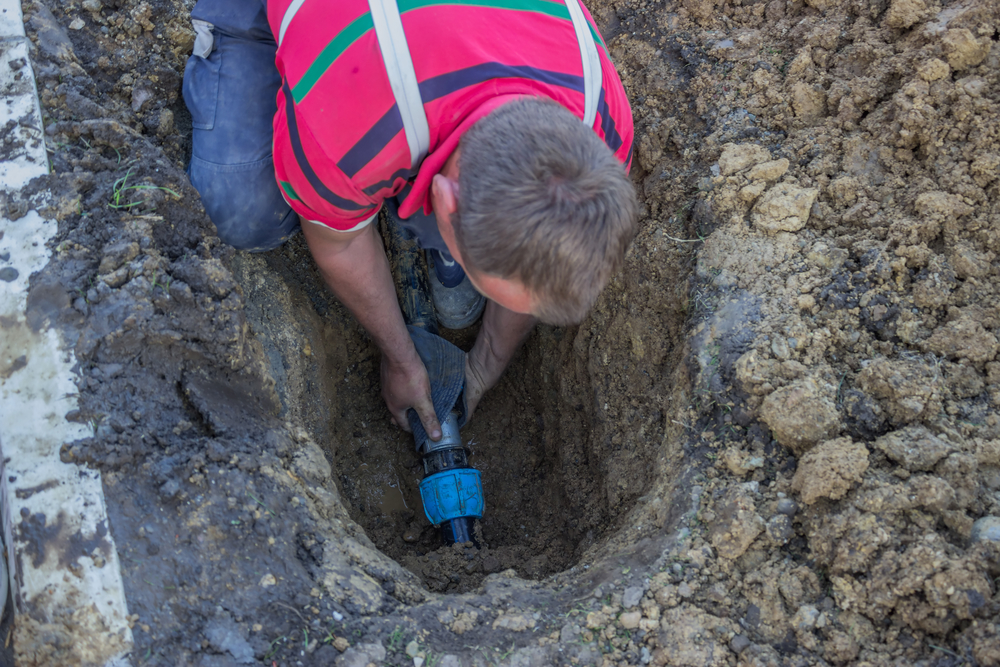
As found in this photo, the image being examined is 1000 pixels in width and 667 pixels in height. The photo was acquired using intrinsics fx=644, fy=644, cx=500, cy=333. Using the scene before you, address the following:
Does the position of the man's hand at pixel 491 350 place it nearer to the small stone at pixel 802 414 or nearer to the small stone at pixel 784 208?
the small stone at pixel 784 208

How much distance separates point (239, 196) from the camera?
182cm

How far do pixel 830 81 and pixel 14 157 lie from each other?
2185mm

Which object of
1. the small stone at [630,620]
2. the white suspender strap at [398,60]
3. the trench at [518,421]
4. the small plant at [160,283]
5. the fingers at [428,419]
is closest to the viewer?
the white suspender strap at [398,60]

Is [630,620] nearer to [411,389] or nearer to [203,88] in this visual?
[411,389]

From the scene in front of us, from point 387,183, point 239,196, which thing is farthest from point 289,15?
point 239,196

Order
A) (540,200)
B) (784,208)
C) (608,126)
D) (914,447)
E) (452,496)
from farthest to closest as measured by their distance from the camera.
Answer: (452,496)
(784,208)
(608,126)
(914,447)
(540,200)

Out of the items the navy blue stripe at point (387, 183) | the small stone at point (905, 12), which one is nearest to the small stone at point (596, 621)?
the navy blue stripe at point (387, 183)

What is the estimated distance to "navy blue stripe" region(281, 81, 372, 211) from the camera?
1.41 m

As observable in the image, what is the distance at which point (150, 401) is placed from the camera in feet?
4.89

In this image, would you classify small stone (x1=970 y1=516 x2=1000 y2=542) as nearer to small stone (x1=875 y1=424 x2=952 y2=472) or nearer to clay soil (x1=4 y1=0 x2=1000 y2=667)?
clay soil (x1=4 y1=0 x2=1000 y2=667)

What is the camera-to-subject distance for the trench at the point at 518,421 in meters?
1.91

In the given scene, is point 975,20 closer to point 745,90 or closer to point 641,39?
point 745,90

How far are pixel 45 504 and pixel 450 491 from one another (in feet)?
3.98

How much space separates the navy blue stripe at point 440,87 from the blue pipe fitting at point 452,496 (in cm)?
123
